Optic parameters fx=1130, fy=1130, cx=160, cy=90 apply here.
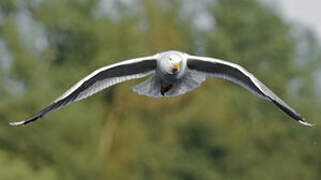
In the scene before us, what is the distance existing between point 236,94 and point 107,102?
3.08m

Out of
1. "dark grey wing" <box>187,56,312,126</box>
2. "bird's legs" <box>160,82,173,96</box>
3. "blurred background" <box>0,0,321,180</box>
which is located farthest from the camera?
"blurred background" <box>0,0,321,180</box>

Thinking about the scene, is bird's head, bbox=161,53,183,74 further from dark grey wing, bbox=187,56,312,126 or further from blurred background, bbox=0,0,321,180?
blurred background, bbox=0,0,321,180

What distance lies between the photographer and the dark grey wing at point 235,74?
1092 cm

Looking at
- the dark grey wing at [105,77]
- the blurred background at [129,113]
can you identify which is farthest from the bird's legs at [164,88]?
the blurred background at [129,113]

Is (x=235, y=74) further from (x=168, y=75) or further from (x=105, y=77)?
(x=105, y=77)

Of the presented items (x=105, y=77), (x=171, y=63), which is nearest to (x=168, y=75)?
(x=171, y=63)

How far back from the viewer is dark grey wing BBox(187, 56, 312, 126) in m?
10.9

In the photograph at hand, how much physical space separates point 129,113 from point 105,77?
1190 cm

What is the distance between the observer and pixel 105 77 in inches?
452

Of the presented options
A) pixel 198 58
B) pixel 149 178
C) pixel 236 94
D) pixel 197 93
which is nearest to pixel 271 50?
pixel 236 94

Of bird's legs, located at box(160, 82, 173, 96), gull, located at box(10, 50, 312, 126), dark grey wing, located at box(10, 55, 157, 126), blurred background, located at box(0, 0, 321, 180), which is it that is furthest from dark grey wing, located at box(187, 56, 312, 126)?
blurred background, located at box(0, 0, 321, 180)

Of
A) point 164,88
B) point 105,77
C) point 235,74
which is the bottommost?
point 105,77

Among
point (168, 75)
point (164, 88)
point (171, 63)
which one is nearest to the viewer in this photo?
point (171, 63)

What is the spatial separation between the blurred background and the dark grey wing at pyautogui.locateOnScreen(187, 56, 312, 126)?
5431mm
